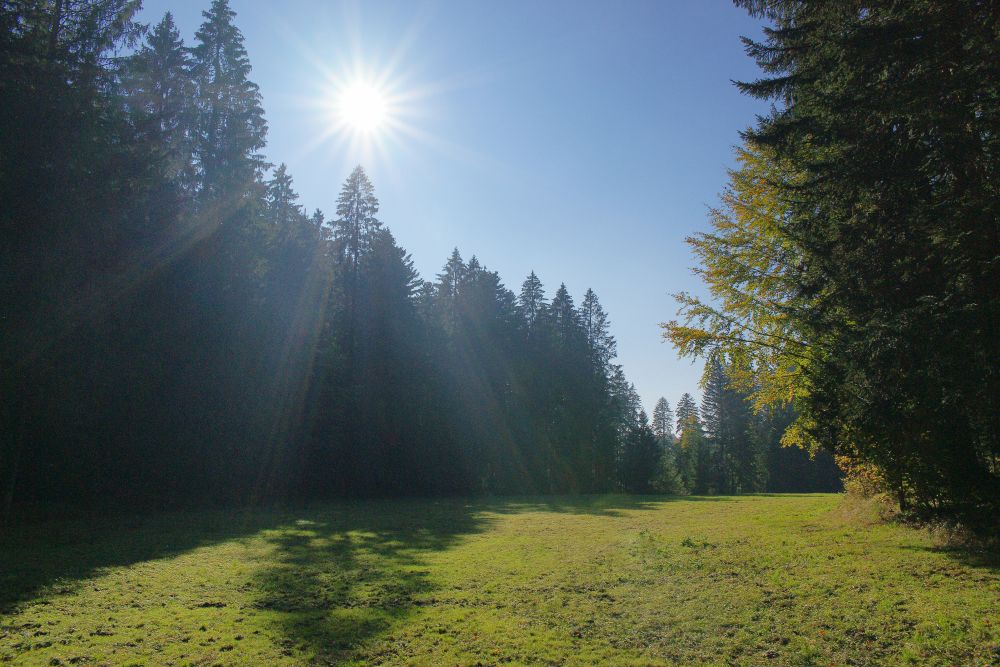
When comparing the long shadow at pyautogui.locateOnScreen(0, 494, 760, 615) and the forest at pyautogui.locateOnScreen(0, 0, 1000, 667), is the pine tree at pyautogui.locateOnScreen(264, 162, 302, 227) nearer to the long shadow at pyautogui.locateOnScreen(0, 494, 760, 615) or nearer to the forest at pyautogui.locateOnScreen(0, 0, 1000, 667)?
the forest at pyautogui.locateOnScreen(0, 0, 1000, 667)

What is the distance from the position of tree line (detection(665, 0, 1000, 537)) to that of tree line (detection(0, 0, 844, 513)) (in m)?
18.9

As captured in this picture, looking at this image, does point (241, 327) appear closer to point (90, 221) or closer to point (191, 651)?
point (90, 221)

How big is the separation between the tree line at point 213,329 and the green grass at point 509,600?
265 inches

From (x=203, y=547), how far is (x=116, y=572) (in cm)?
318

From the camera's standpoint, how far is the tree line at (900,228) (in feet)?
26.8

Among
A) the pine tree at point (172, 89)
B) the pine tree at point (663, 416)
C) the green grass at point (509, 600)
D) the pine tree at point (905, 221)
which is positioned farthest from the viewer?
the pine tree at point (663, 416)

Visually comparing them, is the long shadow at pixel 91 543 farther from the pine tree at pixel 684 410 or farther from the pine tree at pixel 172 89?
the pine tree at pixel 684 410

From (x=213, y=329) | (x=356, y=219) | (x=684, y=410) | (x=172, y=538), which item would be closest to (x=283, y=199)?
(x=356, y=219)

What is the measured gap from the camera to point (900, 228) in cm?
948

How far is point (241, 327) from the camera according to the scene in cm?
2509

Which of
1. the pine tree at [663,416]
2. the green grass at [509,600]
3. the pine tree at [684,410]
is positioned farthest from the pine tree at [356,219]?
the pine tree at [663,416]

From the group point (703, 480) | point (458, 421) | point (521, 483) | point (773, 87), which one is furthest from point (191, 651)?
point (703, 480)

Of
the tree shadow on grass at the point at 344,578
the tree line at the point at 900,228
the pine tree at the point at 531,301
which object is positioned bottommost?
the tree shadow on grass at the point at 344,578

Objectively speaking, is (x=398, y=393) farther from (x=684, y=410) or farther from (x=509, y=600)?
(x=684, y=410)
